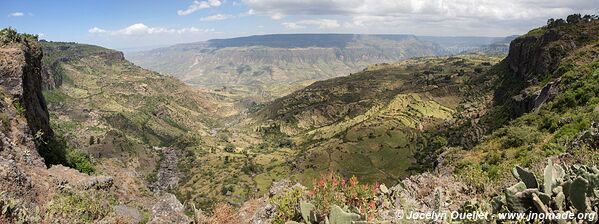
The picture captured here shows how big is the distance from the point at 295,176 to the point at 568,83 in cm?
12172

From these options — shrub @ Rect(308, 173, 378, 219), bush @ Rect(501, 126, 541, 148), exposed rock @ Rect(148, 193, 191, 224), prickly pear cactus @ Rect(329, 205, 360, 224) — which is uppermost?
prickly pear cactus @ Rect(329, 205, 360, 224)

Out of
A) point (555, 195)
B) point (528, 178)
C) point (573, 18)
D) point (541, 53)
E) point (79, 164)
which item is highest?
point (573, 18)

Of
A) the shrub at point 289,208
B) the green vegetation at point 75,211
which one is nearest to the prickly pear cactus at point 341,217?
the shrub at point 289,208

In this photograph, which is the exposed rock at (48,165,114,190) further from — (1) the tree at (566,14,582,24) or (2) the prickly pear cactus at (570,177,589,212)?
(1) the tree at (566,14,582,24)

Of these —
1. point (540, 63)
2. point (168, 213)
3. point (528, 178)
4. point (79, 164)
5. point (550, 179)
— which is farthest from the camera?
point (540, 63)

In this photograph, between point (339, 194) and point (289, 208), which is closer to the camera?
point (289, 208)

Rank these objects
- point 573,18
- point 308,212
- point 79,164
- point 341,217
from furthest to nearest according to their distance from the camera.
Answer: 1. point 573,18
2. point 79,164
3. point 308,212
4. point 341,217

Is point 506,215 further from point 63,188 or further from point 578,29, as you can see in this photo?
point 578,29

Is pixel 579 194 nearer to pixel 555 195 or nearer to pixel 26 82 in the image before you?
pixel 555 195

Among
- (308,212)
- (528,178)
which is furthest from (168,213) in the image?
(528,178)

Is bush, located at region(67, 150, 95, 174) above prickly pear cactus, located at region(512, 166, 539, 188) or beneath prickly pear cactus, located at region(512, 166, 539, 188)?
beneath

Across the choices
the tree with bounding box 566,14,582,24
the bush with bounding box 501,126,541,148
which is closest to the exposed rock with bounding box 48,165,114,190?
the bush with bounding box 501,126,541,148

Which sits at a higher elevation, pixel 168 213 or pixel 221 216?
pixel 221 216

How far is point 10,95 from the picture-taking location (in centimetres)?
4566
